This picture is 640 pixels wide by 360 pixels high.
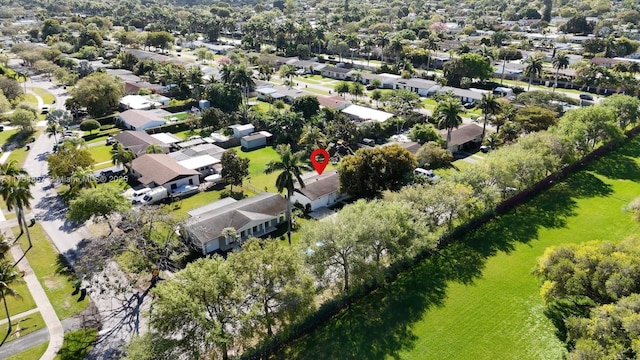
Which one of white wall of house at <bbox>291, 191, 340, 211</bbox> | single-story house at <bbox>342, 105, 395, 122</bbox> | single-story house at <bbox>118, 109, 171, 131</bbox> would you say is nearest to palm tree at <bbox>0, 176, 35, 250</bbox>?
white wall of house at <bbox>291, 191, 340, 211</bbox>

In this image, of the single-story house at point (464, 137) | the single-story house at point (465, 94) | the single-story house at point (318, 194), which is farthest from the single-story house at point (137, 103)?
the single-story house at point (465, 94)

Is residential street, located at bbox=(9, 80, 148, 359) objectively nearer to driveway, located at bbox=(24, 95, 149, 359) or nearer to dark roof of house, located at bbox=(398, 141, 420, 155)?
driveway, located at bbox=(24, 95, 149, 359)

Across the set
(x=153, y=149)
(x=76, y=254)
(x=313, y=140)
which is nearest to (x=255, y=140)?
(x=313, y=140)

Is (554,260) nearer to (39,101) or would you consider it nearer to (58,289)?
(58,289)

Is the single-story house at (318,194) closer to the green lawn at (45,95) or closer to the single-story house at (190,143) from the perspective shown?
the single-story house at (190,143)

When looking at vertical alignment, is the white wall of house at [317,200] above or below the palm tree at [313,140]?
below

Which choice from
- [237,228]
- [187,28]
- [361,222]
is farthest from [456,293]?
[187,28]
